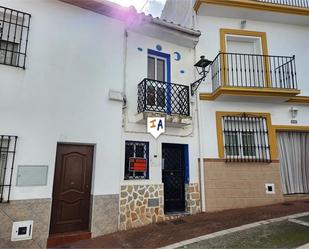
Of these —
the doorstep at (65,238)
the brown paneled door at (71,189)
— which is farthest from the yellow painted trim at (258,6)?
the doorstep at (65,238)

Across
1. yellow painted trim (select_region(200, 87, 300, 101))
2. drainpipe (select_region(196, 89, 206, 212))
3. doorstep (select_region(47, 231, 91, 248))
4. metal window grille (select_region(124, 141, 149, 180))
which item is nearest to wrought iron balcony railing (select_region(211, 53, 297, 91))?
yellow painted trim (select_region(200, 87, 300, 101))

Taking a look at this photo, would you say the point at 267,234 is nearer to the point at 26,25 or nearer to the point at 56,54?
the point at 56,54

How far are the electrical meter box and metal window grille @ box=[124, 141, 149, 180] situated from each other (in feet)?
8.43

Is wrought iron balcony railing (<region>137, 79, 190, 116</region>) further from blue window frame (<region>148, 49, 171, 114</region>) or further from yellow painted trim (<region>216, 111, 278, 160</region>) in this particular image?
yellow painted trim (<region>216, 111, 278, 160</region>)

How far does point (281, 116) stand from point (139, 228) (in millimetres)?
6452

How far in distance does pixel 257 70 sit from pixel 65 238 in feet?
27.7

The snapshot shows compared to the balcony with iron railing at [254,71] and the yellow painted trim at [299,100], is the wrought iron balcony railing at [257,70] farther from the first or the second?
the yellow painted trim at [299,100]

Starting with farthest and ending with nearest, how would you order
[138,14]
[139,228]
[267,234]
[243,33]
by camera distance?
[243,33] → [138,14] → [139,228] → [267,234]

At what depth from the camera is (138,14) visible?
22.4 ft

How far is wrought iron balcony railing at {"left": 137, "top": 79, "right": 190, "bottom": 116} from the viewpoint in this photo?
22.7 feet

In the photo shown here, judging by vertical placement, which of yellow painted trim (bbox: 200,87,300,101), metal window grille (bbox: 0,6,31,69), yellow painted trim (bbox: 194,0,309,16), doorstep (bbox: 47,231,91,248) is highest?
yellow painted trim (bbox: 194,0,309,16)

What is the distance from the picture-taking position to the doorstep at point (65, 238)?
5.17m

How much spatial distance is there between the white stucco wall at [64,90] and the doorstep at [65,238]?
38.8 inches

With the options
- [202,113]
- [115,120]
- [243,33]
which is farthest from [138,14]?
[243,33]
